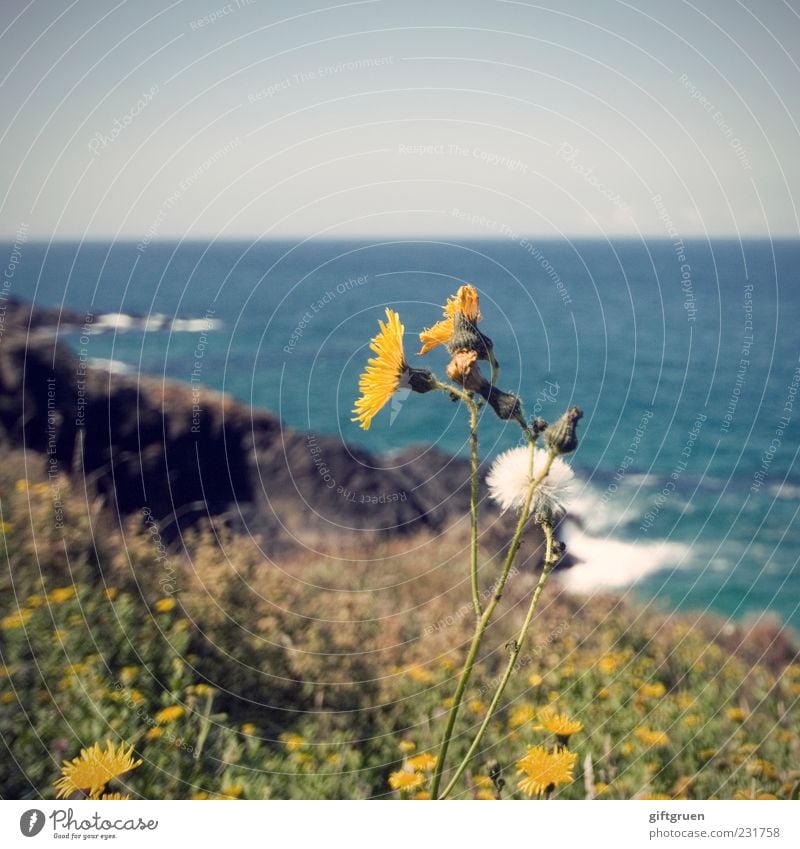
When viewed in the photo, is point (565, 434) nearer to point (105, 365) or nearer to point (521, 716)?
point (521, 716)

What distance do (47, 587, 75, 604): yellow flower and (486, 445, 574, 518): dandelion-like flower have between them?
1482 millimetres

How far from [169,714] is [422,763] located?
2.27ft

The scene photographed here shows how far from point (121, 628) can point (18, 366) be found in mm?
5363

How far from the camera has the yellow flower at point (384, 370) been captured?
134 cm

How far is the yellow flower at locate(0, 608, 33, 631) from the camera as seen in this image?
2.20 metres

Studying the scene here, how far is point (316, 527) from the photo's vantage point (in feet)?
24.9

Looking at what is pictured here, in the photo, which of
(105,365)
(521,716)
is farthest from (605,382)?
(521,716)

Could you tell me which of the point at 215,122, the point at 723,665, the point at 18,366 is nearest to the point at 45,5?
the point at 215,122

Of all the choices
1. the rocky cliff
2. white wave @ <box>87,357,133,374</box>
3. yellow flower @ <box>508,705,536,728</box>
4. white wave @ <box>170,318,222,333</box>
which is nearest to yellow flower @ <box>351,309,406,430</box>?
yellow flower @ <box>508,705,536,728</box>

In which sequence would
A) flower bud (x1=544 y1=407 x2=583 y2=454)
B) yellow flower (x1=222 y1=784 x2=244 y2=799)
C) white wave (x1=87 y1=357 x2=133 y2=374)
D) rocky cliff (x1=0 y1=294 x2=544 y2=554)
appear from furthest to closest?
white wave (x1=87 y1=357 x2=133 y2=374) → rocky cliff (x1=0 y1=294 x2=544 y2=554) → yellow flower (x1=222 y1=784 x2=244 y2=799) → flower bud (x1=544 y1=407 x2=583 y2=454)

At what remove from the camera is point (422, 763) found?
210 centimetres

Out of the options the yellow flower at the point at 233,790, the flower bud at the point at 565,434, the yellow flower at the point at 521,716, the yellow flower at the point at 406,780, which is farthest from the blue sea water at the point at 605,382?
the flower bud at the point at 565,434

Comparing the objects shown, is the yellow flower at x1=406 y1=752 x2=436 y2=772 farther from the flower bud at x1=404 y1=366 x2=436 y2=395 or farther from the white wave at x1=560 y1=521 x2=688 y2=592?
the white wave at x1=560 y1=521 x2=688 y2=592

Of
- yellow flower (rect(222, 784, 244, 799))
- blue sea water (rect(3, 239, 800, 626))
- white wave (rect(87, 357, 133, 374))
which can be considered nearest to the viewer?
yellow flower (rect(222, 784, 244, 799))
